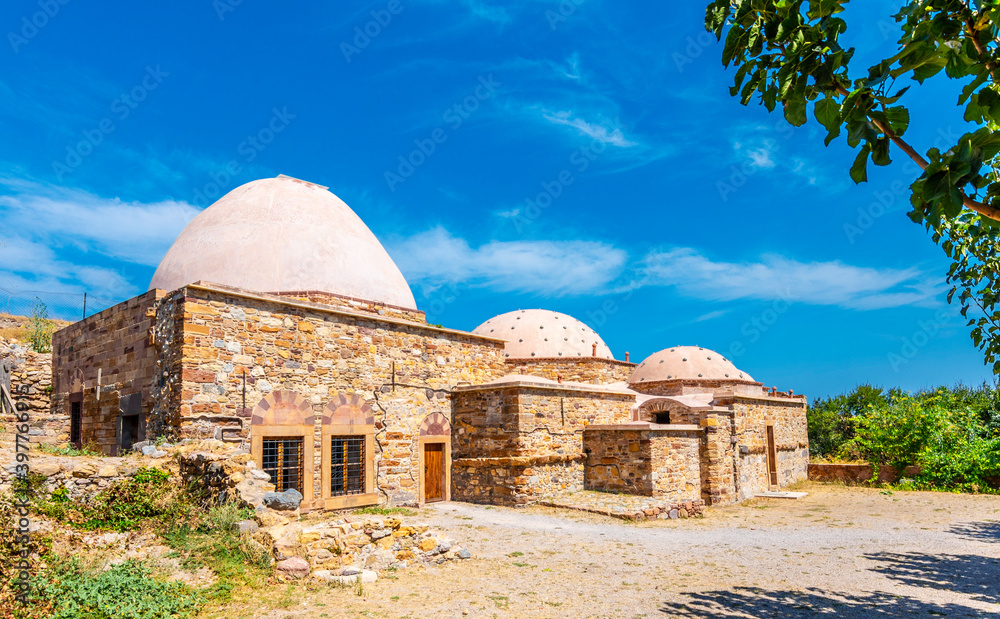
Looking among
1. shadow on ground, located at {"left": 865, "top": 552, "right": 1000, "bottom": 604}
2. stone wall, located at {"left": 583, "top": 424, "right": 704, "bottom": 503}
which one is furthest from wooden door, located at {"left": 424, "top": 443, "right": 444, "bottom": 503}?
shadow on ground, located at {"left": 865, "top": 552, "right": 1000, "bottom": 604}

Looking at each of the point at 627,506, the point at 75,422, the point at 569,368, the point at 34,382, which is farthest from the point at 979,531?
the point at 34,382

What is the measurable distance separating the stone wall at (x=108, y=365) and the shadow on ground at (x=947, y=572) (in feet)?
39.7

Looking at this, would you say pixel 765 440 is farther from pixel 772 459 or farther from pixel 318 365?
pixel 318 365

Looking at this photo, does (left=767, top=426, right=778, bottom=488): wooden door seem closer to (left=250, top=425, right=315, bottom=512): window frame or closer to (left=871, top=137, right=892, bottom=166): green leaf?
(left=250, top=425, right=315, bottom=512): window frame

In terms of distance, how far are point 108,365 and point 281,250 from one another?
4.22m

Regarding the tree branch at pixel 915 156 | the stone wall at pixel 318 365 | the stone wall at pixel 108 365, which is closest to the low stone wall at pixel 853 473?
the stone wall at pixel 318 365

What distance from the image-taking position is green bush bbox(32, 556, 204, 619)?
5.15m

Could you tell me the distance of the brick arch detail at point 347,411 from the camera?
40.1ft

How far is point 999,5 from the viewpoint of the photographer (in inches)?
108

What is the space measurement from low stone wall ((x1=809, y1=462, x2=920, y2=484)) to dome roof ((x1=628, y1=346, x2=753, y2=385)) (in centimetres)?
389

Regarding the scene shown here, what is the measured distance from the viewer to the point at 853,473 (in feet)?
64.6

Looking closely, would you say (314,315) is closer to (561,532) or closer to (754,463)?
(561,532)

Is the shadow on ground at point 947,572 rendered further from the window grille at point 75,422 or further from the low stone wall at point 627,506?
the window grille at point 75,422

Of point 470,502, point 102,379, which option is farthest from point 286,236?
point 470,502
